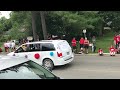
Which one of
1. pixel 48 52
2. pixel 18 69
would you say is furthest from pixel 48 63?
pixel 18 69

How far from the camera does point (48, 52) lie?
1345 centimetres

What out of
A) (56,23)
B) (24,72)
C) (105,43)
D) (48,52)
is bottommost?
(105,43)

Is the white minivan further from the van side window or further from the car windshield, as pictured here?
the car windshield

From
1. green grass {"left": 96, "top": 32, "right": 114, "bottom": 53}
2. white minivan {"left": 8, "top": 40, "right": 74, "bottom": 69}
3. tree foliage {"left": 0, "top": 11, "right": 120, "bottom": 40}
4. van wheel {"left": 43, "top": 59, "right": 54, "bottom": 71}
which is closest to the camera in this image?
white minivan {"left": 8, "top": 40, "right": 74, "bottom": 69}

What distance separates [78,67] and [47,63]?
171 centimetres

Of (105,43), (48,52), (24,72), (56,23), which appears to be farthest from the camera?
(105,43)

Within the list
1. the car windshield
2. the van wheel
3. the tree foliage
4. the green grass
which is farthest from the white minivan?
the tree foliage

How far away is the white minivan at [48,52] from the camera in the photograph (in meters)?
13.3

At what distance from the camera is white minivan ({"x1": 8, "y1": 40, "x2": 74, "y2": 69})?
43.7 feet

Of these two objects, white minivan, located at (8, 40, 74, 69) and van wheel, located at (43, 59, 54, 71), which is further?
van wheel, located at (43, 59, 54, 71)

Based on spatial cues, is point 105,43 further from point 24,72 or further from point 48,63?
point 24,72
